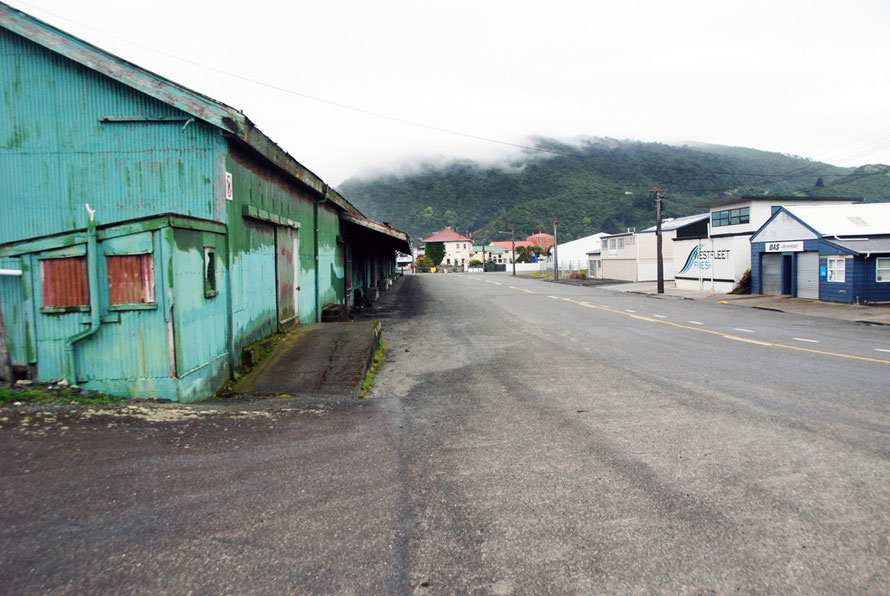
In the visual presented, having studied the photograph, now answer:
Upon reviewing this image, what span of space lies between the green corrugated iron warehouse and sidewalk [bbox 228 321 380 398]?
46cm

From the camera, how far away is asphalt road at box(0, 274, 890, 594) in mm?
3145

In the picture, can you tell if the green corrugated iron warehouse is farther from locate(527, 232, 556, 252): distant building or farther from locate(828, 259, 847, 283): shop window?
locate(527, 232, 556, 252): distant building

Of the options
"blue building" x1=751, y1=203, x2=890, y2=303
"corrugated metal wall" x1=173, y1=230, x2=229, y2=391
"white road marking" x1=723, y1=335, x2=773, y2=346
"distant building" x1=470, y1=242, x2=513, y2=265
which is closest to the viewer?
"corrugated metal wall" x1=173, y1=230, x2=229, y2=391

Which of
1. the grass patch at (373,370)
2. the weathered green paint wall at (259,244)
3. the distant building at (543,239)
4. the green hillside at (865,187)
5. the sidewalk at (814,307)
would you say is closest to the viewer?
the grass patch at (373,370)

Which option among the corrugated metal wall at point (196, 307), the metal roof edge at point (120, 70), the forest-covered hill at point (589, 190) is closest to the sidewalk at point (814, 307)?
the corrugated metal wall at point (196, 307)

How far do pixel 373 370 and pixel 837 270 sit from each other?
22842 millimetres

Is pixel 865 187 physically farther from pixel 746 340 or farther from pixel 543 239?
pixel 746 340

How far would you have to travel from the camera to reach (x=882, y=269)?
2317cm

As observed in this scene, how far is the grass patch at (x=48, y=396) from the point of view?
5.98m

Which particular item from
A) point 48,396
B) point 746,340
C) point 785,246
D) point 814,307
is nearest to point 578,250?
point 785,246

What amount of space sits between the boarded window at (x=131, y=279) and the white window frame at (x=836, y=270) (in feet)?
85.7

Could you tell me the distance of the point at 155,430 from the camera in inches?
212

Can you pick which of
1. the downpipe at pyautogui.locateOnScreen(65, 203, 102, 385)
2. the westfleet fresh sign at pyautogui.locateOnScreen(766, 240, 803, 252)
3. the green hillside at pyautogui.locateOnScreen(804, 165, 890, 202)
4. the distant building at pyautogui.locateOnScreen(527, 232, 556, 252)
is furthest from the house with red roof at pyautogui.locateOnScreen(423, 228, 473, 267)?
the downpipe at pyautogui.locateOnScreen(65, 203, 102, 385)

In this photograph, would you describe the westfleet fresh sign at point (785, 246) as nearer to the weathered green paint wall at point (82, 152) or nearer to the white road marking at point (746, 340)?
the white road marking at point (746, 340)
